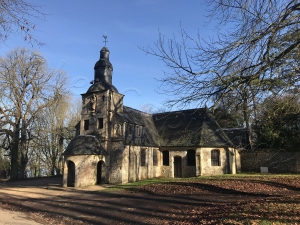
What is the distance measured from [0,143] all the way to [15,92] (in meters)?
7.68

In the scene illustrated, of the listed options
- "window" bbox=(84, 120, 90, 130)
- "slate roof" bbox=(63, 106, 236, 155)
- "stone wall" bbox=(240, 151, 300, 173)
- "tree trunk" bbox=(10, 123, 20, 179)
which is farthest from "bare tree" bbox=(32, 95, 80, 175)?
"stone wall" bbox=(240, 151, 300, 173)

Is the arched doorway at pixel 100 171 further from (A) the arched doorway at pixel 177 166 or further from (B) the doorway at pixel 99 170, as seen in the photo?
(A) the arched doorway at pixel 177 166

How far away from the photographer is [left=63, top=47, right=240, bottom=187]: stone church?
23.5 metres

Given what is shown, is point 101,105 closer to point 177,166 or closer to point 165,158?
point 165,158

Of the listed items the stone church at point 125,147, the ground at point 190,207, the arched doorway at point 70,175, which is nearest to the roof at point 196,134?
the stone church at point 125,147

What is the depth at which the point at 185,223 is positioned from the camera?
8.82 m

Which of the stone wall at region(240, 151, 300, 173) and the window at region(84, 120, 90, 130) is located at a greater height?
the window at region(84, 120, 90, 130)

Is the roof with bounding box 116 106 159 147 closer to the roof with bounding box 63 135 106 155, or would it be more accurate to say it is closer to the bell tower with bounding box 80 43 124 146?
the bell tower with bounding box 80 43 124 146

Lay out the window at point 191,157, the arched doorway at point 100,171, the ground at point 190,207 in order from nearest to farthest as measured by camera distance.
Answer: the ground at point 190,207 → the arched doorway at point 100,171 → the window at point 191,157

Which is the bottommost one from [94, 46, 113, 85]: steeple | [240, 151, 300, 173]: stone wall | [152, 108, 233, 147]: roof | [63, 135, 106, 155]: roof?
[240, 151, 300, 173]: stone wall

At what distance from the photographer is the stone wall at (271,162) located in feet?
84.2

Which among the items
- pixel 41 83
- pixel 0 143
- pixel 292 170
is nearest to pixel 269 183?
pixel 292 170

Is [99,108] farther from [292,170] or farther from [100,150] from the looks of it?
[292,170]

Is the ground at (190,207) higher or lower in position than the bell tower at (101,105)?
lower
